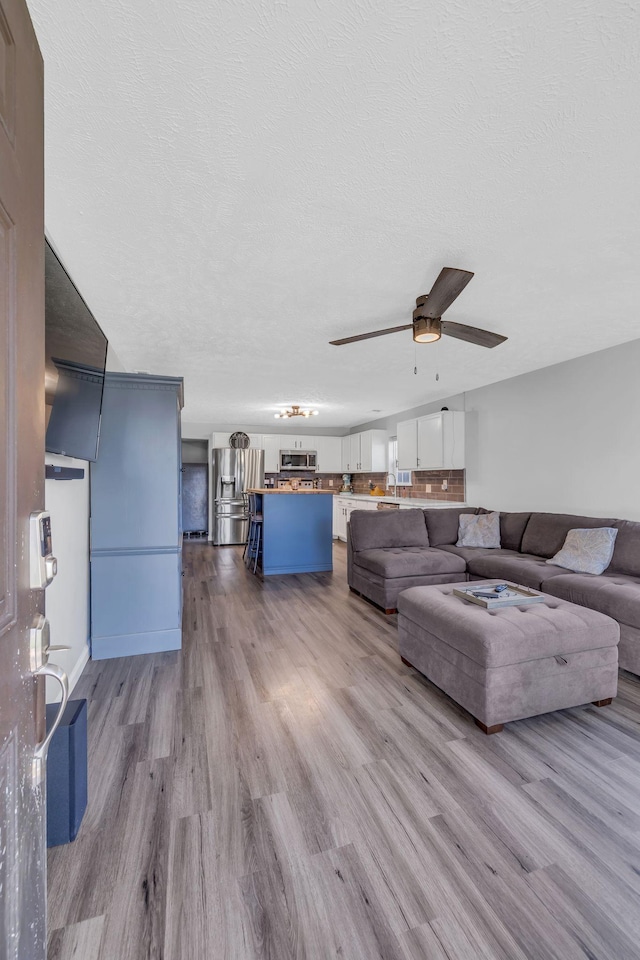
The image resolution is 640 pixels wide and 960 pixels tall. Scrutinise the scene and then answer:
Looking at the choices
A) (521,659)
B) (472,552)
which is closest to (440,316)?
(521,659)

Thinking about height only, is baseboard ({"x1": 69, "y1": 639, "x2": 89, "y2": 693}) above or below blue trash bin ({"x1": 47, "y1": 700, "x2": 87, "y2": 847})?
below

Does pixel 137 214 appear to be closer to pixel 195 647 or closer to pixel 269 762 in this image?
pixel 269 762

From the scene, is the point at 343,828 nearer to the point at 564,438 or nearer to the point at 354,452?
the point at 564,438

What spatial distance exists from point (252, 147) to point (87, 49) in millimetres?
523

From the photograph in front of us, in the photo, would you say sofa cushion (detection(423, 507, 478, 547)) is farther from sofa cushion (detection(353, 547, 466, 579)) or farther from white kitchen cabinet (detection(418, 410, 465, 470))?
white kitchen cabinet (detection(418, 410, 465, 470))

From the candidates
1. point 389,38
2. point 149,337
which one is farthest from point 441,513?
point 389,38

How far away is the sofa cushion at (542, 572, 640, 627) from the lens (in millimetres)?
2658

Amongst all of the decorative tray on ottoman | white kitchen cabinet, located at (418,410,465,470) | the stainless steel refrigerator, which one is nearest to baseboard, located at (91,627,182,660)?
the decorative tray on ottoman

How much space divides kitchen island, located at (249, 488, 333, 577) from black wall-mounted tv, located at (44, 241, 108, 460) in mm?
3250

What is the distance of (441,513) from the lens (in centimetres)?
490

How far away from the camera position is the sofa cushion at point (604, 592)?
105 inches

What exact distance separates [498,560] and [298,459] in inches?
215

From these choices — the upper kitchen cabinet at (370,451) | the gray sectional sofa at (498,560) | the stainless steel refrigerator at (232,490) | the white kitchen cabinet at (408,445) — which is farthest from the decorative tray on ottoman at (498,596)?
the stainless steel refrigerator at (232,490)

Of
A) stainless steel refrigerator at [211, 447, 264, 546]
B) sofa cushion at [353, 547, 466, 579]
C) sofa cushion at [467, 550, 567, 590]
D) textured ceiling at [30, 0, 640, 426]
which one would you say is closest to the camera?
textured ceiling at [30, 0, 640, 426]
